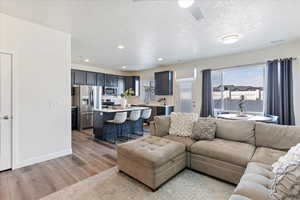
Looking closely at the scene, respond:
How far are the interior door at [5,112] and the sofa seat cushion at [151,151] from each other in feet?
6.43

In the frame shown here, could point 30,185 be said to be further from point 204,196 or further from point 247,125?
point 247,125

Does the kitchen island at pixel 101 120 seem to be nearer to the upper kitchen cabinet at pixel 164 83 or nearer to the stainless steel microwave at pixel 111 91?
the upper kitchen cabinet at pixel 164 83

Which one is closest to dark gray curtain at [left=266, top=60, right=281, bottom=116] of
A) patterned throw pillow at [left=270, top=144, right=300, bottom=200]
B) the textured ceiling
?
the textured ceiling

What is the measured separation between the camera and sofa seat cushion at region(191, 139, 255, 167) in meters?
2.09

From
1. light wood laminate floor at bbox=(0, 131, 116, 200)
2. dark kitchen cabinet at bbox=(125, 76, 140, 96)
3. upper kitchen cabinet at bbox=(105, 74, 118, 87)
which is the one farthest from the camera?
dark kitchen cabinet at bbox=(125, 76, 140, 96)

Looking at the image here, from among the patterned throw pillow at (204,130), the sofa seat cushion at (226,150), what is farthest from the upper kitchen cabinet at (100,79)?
the sofa seat cushion at (226,150)

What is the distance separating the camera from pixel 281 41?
3.75 metres

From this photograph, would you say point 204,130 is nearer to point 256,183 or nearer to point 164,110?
point 256,183

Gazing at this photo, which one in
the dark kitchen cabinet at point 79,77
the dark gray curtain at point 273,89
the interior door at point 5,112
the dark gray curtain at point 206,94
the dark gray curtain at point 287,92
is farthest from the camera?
the dark kitchen cabinet at point 79,77

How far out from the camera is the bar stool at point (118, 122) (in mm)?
4152

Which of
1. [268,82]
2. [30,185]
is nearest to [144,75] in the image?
[268,82]

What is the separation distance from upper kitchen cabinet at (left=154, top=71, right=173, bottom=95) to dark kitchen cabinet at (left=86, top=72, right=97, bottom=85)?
2.77m

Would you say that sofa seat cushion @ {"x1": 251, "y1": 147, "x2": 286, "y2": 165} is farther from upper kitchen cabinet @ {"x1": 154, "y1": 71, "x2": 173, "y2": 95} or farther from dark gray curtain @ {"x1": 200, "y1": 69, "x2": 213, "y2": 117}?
upper kitchen cabinet @ {"x1": 154, "y1": 71, "x2": 173, "y2": 95}

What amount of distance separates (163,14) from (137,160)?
7.80 ft
